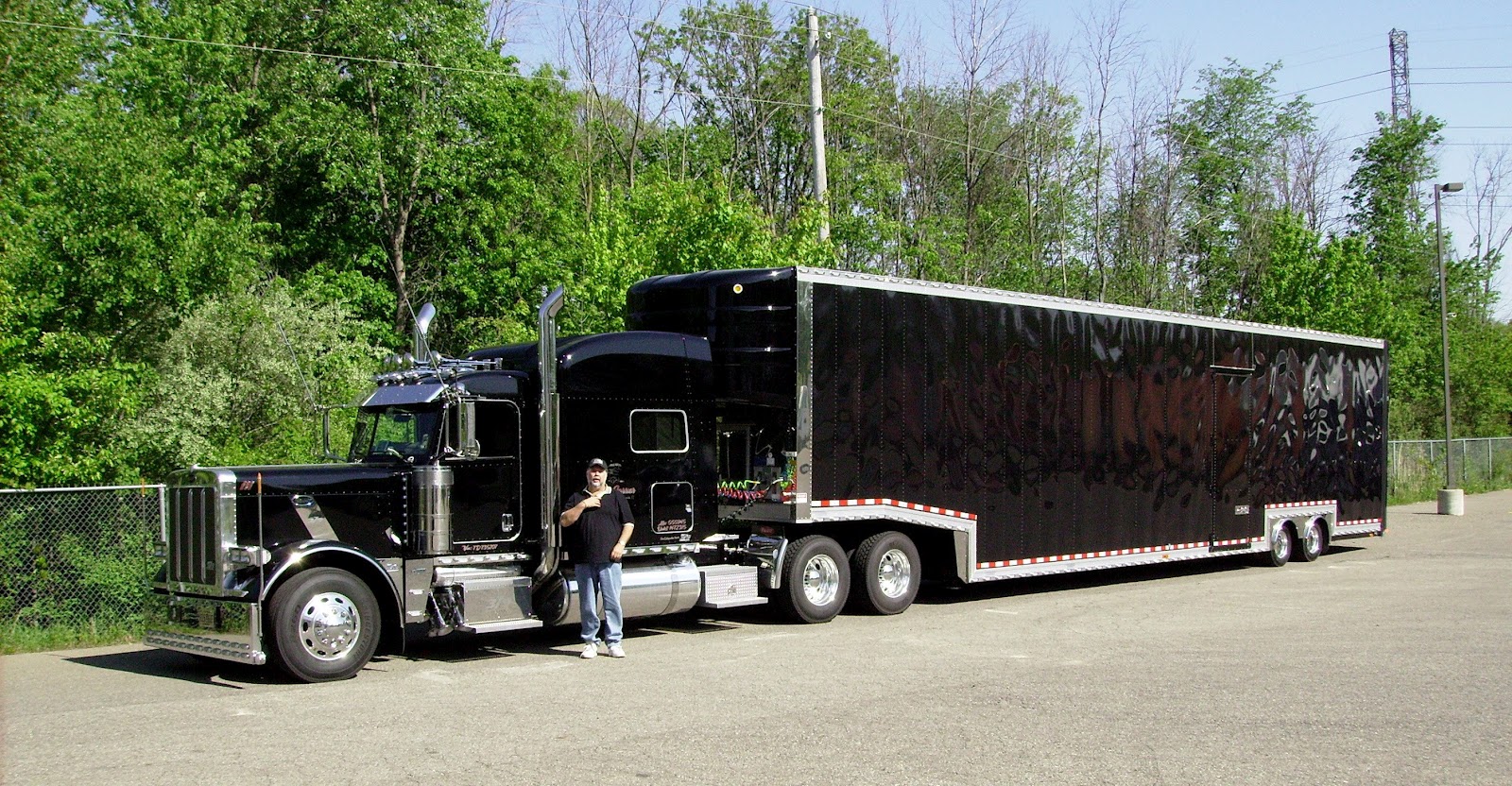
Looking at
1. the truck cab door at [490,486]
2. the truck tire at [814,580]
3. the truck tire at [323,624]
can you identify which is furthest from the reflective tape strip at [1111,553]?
the truck tire at [323,624]

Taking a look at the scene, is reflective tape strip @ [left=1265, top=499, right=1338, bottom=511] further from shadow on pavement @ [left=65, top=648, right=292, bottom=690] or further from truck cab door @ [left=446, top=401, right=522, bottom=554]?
shadow on pavement @ [left=65, top=648, right=292, bottom=690]

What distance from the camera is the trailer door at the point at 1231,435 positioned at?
18.8 m

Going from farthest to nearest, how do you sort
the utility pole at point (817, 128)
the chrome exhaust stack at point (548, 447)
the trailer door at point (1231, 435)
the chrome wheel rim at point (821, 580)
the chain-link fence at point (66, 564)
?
the utility pole at point (817, 128)
the trailer door at point (1231, 435)
the chrome wheel rim at point (821, 580)
the chain-link fence at point (66, 564)
the chrome exhaust stack at point (548, 447)

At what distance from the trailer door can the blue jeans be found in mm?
10491

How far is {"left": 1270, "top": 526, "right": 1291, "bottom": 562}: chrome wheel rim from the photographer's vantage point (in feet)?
66.3

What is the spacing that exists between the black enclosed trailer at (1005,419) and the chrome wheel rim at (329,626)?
4569 millimetres

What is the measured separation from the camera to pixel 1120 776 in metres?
7.05

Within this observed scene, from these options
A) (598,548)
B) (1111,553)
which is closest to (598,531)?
(598,548)

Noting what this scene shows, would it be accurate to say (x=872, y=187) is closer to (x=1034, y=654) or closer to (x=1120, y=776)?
(x=1034, y=654)

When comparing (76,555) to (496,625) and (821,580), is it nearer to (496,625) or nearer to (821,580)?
(496,625)

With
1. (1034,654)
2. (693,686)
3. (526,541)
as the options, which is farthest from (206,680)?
→ (1034,654)

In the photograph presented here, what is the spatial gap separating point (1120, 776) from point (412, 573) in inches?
258

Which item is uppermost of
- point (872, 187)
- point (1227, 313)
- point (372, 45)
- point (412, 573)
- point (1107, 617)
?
point (372, 45)

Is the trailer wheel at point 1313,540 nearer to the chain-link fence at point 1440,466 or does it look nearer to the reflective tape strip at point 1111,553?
the reflective tape strip at point 1111,553
